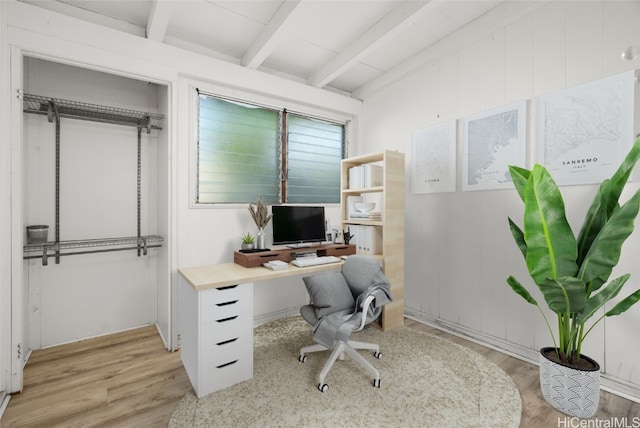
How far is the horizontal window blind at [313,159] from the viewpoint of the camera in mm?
3479

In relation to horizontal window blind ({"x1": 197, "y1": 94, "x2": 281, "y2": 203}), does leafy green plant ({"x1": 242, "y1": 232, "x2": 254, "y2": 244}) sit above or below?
below

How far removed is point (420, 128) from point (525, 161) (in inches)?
43.2

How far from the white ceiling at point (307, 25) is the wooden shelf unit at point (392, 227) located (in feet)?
3.45

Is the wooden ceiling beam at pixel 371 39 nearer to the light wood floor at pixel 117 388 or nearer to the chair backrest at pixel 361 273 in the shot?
the chair backrest at pixel 361 273

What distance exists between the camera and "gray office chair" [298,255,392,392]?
79.9 inches

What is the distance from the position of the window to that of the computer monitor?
1.48 feet

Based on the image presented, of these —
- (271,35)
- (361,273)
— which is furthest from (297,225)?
(271,35)

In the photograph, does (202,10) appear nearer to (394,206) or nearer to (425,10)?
(425,10)

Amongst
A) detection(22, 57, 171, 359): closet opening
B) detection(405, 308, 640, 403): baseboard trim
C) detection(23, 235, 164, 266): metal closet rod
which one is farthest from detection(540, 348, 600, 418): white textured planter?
detection(23, 235, 164, 266): metal closet rod

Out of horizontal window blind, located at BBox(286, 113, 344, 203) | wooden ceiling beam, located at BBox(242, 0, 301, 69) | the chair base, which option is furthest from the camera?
horizontal window blind, located at BBox(286, 113, 344, 203)

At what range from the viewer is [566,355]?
187 centimetres

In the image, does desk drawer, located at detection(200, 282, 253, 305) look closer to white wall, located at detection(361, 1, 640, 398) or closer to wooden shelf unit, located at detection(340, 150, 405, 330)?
wooden shelf unit, located at detection(340, 150, 405, 330)

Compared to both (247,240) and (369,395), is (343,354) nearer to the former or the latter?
(369,395)

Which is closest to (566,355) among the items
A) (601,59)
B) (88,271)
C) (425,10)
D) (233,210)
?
(601,59)
